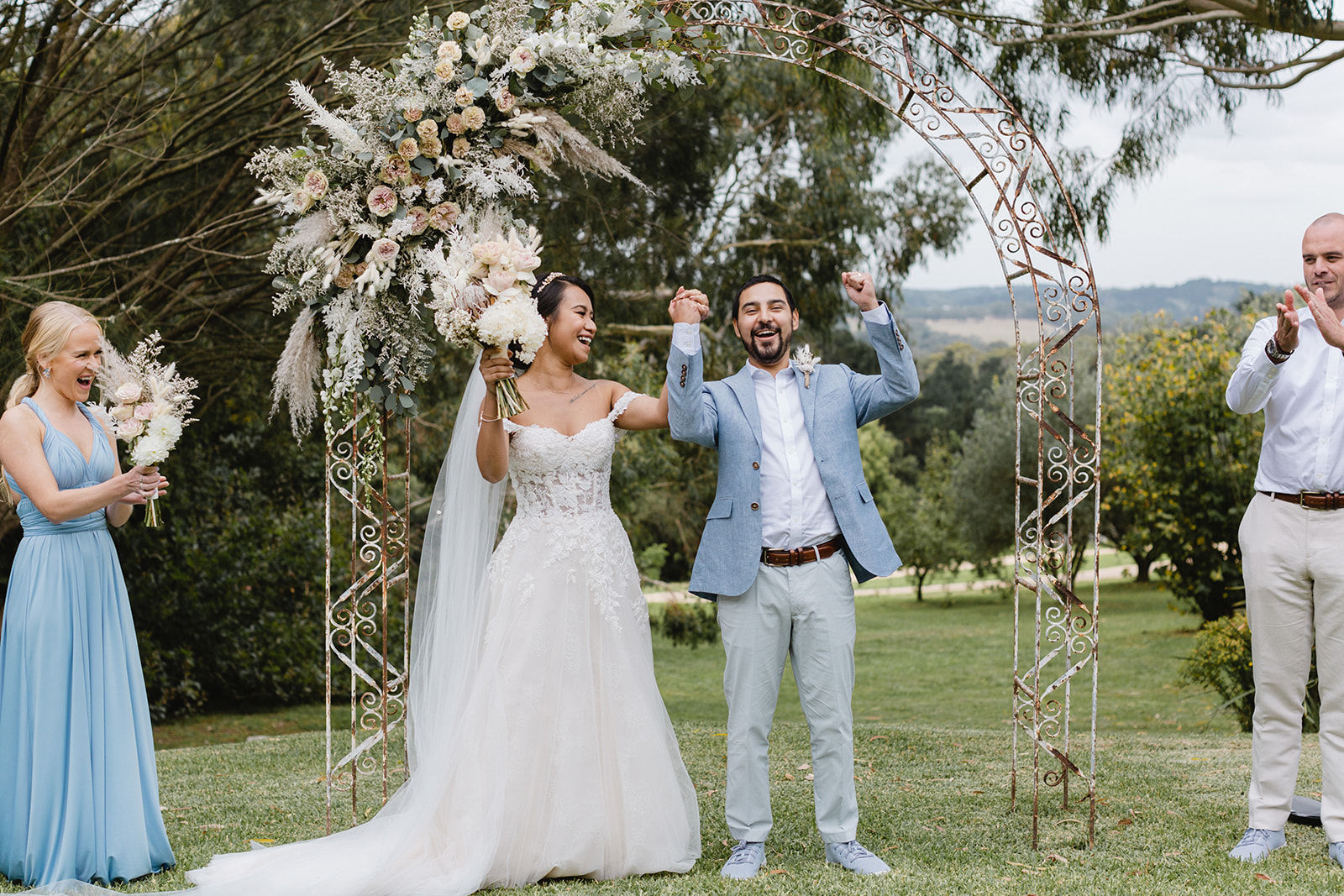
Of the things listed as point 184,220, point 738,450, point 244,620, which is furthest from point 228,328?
point 244,620

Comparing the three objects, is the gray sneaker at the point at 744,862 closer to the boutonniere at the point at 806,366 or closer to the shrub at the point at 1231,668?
the boutonniere at the point at 806,366

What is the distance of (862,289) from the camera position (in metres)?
4.04

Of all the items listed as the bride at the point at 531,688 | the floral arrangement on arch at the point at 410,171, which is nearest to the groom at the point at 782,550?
the bride at the point at 531,688

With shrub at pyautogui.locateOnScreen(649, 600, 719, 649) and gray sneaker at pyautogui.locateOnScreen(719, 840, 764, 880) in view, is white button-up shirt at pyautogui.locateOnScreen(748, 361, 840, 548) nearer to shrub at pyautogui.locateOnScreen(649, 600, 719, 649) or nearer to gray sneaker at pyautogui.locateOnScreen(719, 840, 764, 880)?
gray sneaker at pyautogui.locateOnScreen(719, 840, 764, 880)

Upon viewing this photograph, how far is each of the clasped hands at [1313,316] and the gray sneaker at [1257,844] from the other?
1.73 m

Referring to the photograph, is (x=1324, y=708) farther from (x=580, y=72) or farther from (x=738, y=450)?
(x=580, y=72)

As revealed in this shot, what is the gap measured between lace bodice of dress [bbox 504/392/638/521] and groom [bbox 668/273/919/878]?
13.5 inches

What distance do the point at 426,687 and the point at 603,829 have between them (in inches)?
32.8

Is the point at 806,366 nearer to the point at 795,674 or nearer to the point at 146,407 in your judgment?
the point at 795,674

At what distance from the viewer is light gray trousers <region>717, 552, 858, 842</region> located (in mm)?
4055

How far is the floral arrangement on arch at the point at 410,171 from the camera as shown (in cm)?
432

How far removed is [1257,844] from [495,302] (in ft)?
10.7

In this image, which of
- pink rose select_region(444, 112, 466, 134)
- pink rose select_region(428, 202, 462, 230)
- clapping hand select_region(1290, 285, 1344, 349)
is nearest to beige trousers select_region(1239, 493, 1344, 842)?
clapping hand select_region(1290, 285, 1344, 349)

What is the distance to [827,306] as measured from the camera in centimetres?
1259
